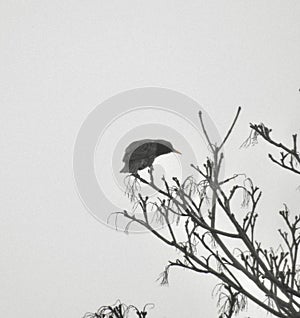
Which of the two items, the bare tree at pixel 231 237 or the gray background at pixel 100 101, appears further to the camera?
the gray background at pixel 100 101

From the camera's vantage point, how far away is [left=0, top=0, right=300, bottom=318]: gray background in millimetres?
2016

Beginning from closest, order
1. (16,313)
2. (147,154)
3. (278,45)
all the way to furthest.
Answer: (147,154)
(16,313)
(278,45)

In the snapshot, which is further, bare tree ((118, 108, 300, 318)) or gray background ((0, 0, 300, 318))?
gray background ((0, 0, 300, 318))

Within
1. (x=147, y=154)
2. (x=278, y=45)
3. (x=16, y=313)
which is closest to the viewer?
(x=147, y=154)

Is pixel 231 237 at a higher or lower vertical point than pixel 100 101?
lower

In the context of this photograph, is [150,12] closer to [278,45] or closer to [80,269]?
[278,45]

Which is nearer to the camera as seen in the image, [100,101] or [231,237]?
[231,237]

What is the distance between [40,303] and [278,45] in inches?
48.8

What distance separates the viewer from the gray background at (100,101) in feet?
6.61

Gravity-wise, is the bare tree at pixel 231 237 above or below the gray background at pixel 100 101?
below

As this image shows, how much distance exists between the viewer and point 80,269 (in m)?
2.04

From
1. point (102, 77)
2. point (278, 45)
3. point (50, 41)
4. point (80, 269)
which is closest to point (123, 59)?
point (102, 77)

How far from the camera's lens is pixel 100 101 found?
6.72 ft

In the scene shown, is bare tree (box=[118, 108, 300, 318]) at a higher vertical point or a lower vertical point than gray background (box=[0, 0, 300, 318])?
lower
